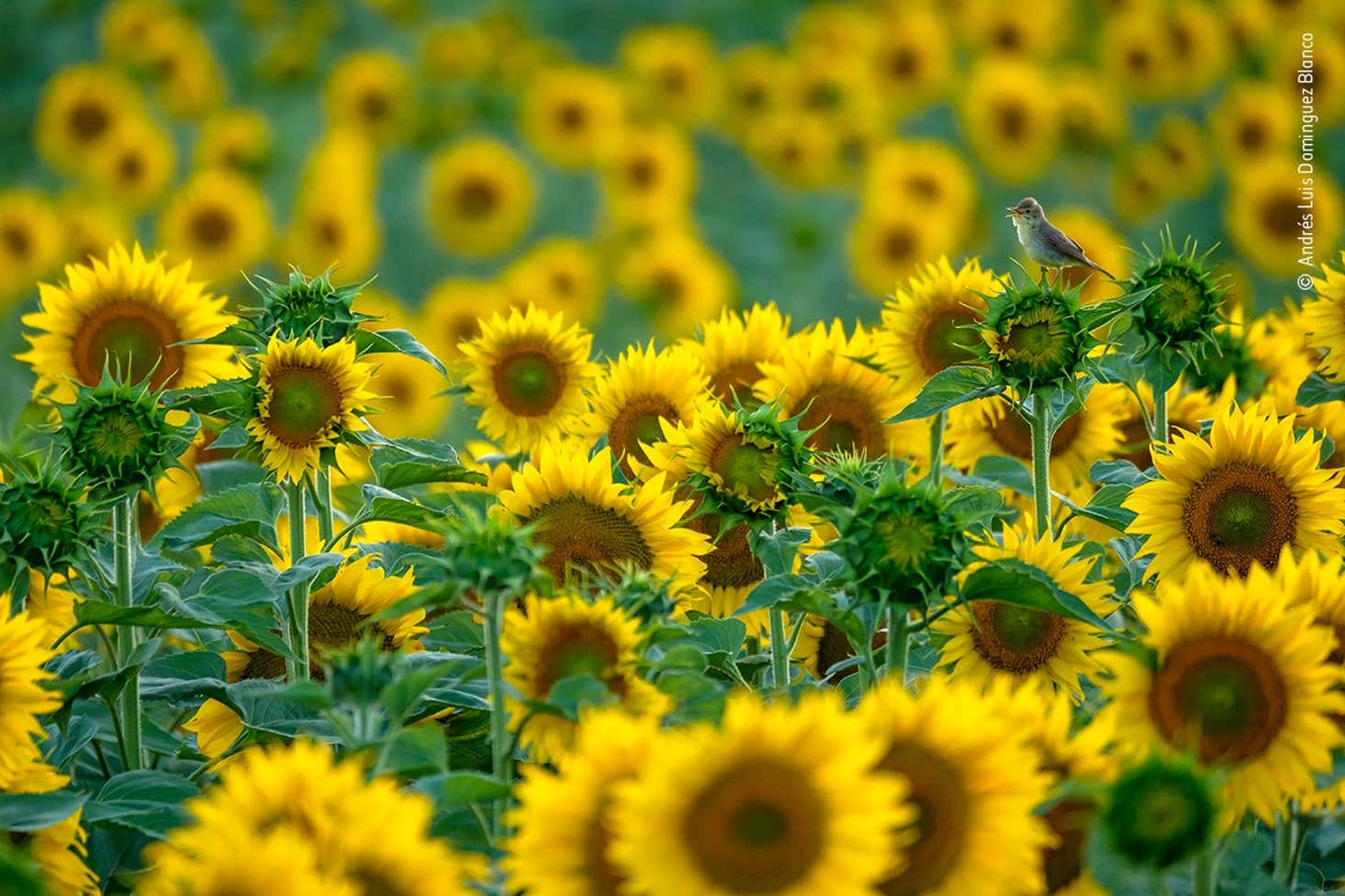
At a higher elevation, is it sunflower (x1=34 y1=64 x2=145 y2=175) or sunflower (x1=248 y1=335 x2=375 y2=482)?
sunflower (x1=34 y1=64 x2=145 y2=175)

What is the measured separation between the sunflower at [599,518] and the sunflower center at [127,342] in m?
0.56

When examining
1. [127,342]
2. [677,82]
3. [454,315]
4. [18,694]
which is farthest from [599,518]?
[677,82]

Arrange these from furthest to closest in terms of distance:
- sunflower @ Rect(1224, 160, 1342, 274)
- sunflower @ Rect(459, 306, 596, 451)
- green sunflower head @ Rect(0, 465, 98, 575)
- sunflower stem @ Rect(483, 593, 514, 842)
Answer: sunflower @ Rect(1224, 160, 1342, 274)
sunflower @ Rect(459, 306, 596, 451)
green sunflower head @ Rect(0, 465, 98, 575)
sunflower stem @ Rect(483, 593, 514, 842)

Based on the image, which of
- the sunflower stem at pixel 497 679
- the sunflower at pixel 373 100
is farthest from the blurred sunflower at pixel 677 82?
the sunflower stem at pixel 497 679

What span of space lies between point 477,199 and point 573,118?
1.43ft

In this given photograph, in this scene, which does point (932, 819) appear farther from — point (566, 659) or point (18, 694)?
point (18, 694)

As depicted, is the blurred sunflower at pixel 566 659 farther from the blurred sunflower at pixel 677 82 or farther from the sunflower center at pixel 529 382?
the blurred sunflower at pixel 677 82

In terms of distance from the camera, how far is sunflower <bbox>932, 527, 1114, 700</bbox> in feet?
5.37

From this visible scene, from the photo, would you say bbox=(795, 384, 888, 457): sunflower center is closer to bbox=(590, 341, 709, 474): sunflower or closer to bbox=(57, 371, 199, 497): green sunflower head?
bbox=(590, 341, 709, 474): sunflower

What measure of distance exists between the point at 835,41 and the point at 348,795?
5.23 m

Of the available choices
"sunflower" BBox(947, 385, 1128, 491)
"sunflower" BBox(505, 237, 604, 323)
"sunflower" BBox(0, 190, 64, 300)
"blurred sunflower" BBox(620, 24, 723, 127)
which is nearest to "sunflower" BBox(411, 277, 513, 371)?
"sunflower" BBox(505, 237, 604, 323)

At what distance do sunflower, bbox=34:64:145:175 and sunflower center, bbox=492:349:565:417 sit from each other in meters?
3.94

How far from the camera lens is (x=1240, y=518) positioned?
1.71m

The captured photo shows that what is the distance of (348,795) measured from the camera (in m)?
1.09
